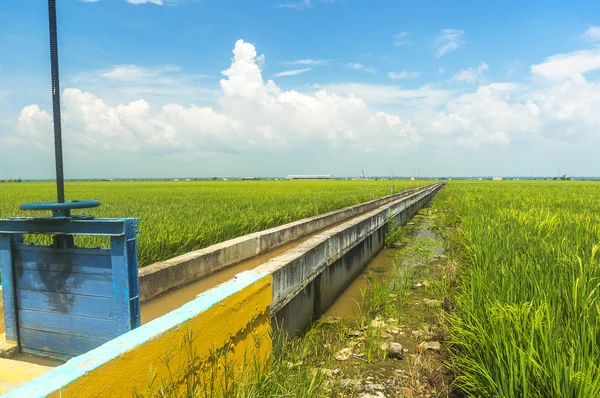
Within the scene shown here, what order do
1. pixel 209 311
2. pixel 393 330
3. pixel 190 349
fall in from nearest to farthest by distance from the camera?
pixel 190 349 < pixel 209 311 < pixel 393 330

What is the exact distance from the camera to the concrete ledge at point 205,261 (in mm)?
5148

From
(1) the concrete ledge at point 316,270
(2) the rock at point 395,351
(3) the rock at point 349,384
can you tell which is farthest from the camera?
(1) the concrete ledge at point 316,270

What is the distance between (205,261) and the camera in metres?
6.29

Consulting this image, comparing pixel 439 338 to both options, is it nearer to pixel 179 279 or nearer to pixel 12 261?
pixel 179 279

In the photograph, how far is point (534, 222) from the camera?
6996 mm

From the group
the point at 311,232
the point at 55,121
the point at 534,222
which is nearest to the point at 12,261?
the point at 55,121

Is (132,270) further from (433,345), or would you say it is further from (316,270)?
(316,270)

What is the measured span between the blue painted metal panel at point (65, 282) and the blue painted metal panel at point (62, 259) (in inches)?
1.7

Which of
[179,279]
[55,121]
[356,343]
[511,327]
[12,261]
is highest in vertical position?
[55,121]

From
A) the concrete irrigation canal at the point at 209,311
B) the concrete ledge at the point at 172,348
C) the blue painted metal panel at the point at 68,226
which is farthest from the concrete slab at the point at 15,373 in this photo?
the concrete ledge at the point at 172,348

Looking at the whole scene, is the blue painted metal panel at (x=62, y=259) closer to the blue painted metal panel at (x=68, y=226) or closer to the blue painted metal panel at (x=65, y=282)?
the blue painted metal panel at (x=65, y=282)

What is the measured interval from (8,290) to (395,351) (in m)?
3.50

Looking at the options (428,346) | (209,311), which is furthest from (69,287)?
(428,346)

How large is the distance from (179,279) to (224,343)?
3.34 m
